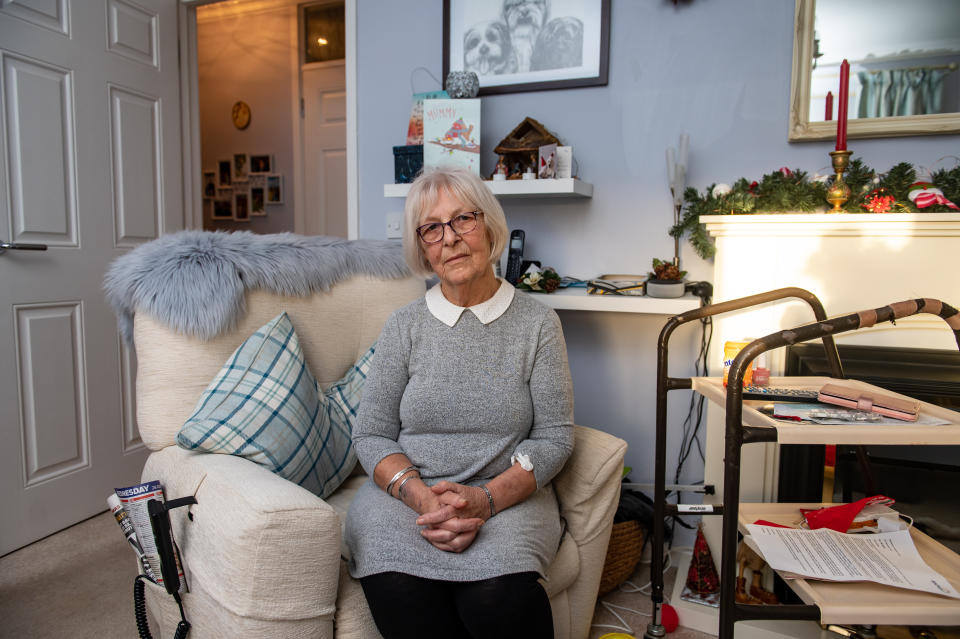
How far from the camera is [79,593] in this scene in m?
1.81

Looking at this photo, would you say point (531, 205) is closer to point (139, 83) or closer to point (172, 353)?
point (172, 353)

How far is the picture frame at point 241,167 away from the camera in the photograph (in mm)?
4453

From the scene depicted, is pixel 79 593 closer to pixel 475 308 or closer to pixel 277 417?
pixel 277 417

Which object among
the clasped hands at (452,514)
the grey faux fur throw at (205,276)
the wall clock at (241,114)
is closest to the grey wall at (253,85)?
the wall clock at (241,114)

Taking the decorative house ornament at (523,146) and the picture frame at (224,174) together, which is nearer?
the decorative house ornament at (523,146)

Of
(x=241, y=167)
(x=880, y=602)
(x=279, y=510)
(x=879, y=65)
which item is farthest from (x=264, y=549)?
(x=241, y=167)

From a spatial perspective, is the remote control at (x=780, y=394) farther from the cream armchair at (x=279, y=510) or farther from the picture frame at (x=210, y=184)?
the picture frame at (x=210, y=184)

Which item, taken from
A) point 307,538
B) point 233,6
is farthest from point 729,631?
point 233,6

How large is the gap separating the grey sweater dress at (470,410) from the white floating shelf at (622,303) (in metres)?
0.49

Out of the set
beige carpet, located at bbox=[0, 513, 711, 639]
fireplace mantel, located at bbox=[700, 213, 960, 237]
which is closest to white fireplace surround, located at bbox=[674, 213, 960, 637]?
fireplace mantel, located at bbox=[700, 213, 960, 237]

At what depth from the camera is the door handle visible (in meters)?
1.99

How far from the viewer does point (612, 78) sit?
2.08m

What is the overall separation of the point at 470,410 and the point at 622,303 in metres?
0.76

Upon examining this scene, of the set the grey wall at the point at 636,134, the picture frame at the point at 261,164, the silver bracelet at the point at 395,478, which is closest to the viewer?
the silver bracelet at the point at 395,478
